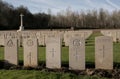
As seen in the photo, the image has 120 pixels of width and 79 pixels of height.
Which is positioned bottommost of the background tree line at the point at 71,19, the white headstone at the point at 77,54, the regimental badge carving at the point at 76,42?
the white headstone at the point at 77,54

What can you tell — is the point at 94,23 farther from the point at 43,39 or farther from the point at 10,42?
the point at 10,42

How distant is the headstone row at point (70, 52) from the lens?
11.3 meters

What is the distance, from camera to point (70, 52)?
11.5m

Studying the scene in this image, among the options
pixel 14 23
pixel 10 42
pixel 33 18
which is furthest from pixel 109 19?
pixel 10 42

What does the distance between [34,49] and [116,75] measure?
3.33 meters

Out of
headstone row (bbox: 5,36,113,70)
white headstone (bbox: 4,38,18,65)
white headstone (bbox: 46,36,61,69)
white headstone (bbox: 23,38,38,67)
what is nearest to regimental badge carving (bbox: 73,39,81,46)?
headstone row (bbox: 5,36,113,70)

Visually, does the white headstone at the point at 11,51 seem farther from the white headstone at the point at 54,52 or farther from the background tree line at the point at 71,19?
the background tree line at the point at 71,19

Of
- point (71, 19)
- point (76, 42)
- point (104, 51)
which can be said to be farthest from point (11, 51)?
point (71, 19)

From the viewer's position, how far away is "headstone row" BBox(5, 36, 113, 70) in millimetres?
11289

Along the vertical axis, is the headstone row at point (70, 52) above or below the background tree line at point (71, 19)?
below

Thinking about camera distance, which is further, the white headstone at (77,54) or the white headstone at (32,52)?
the white headstone at (32,52)

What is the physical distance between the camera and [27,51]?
474 inches

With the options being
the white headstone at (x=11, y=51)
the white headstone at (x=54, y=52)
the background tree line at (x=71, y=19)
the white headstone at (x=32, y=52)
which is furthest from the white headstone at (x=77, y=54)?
the background tree line at (x=71, y=19)

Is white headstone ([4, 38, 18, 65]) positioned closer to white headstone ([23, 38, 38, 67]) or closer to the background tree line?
white headstone ([23, 38, 38, 67])
